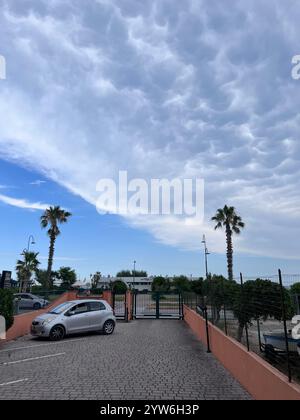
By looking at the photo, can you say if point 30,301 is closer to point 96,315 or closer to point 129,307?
point 96,315

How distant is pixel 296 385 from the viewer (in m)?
5.16

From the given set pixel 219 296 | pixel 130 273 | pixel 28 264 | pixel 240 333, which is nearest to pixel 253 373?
pixel 240 333

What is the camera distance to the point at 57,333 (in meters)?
14.4

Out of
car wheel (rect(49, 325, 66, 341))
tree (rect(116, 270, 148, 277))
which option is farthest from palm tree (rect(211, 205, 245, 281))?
tree (rect(116, 270, 148, 277))

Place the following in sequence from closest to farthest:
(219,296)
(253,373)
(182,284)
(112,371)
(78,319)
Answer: (253,373), (112,371), (219,296), (78,319), (182,284)

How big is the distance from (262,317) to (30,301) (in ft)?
44.5

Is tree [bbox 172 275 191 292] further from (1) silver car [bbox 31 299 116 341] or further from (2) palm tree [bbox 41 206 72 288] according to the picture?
(1) silver car [bbox 31 299 116 341]

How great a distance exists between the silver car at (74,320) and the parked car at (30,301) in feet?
6.78

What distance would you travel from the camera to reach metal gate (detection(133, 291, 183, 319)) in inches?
1030

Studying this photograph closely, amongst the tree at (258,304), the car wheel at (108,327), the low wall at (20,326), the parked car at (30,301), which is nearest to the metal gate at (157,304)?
the parked car at (30,301)

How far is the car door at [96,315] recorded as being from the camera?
630 inches

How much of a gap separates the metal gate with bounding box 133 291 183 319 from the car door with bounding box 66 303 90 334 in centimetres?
1064

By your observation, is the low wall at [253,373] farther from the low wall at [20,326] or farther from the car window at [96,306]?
the low wall at [20,326]
